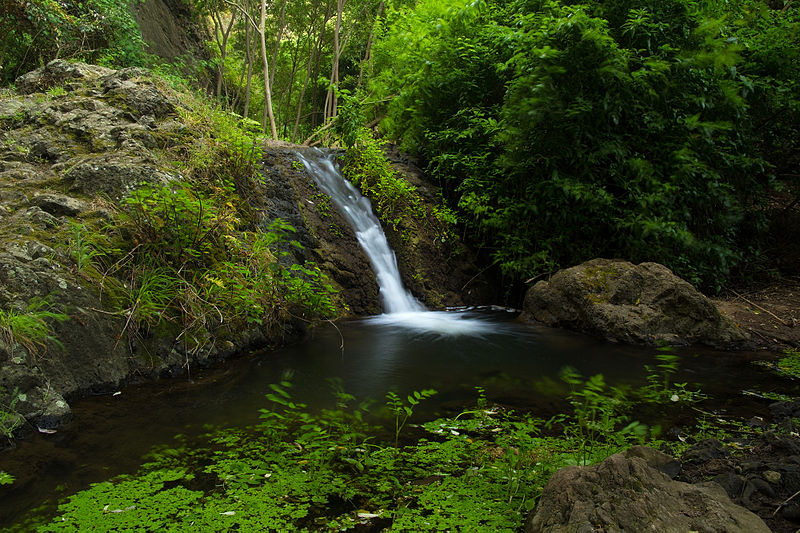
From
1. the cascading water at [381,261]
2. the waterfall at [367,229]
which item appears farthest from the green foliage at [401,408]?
the waterfall at [367,229]

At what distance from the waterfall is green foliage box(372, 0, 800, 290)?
1.78 meters

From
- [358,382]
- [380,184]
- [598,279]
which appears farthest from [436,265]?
[358,382]

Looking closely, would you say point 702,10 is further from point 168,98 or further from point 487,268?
point 168,98

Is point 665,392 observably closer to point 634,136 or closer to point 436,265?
point 634,136

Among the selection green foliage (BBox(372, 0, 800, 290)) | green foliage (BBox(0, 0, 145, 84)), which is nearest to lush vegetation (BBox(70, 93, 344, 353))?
green foliage (BBox(372, 0, 800, 290))

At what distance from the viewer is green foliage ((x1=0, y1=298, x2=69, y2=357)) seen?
3.04 m

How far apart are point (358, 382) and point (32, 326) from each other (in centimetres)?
246

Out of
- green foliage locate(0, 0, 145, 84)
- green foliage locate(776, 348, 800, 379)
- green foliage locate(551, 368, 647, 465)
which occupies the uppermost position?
green foliage locate(0, 0, 145, 84)

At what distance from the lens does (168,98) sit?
20.7ft

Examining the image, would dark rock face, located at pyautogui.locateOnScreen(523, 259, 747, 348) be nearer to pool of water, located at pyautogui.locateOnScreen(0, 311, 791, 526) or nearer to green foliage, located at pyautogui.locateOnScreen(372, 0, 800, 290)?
pool of water, located at pyautogui.locateOnScreen(0, 311, 791, 526)

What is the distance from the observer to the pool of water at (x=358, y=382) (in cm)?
257

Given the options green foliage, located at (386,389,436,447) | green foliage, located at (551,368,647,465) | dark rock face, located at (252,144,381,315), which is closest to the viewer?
green foliage, located at (551,368,647,465)

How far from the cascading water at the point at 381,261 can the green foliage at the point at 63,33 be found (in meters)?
4.27

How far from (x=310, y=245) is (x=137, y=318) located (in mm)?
3304
